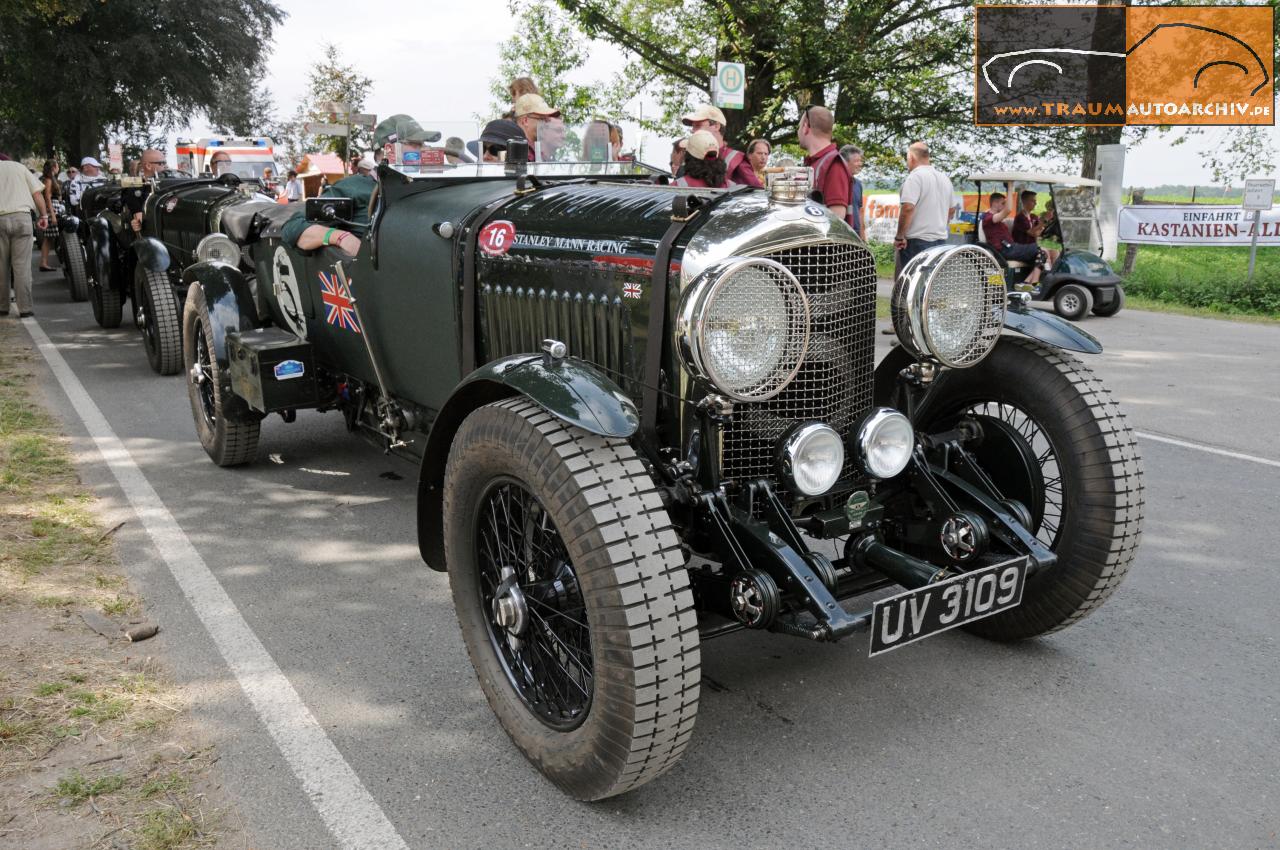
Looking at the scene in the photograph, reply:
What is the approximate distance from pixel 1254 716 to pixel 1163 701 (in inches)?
9.7

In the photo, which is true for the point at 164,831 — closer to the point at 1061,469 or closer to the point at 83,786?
the point at 83,786

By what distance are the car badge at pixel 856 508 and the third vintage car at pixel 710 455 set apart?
0.04 ft

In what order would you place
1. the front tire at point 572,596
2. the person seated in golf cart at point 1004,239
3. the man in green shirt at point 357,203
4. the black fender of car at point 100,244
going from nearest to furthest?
the front tire at point 572,596 → the man in green shirt at point 357,203 → the black fender of car at point 100,244 → the person seated in golf cart at point 1004,239

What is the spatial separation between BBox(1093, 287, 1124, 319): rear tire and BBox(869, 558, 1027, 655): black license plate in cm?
1136

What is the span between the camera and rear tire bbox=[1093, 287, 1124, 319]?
12914 mm

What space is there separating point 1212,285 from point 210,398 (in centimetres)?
1449

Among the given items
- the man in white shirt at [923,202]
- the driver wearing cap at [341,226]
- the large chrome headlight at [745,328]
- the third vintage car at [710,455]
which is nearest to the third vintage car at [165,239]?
the driver wearing cap at [341,226]

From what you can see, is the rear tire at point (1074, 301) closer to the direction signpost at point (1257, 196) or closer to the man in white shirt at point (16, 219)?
the direction signpost at point (1257, 196)

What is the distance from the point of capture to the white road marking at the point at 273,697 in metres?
2.56

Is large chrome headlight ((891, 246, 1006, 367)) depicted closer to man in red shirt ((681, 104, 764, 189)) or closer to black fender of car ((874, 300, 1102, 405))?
black fender of car ((874, 300, 1102, 405))

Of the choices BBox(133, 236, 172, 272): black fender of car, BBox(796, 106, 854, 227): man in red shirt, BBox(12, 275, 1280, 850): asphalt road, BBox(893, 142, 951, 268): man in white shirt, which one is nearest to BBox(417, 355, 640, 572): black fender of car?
BBox(12, 275, 1280, 850): asphalt road

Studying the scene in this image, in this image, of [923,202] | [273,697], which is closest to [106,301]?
[923,202]

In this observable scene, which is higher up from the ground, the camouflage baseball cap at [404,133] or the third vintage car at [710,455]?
the camouflage baseball cap at [404,133]

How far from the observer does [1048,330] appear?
3.35m
